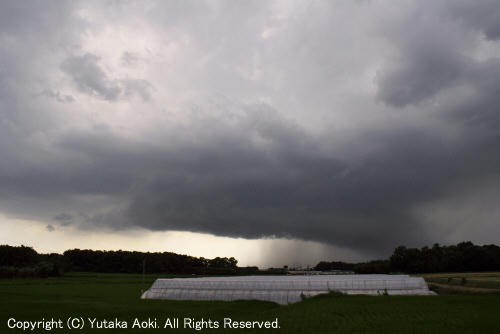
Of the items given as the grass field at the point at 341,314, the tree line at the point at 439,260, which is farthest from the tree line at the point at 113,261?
the grass field at the point at 341,314

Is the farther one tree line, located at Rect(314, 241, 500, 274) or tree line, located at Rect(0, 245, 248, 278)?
tree line, located at Rect(0, 245, 248, 278)

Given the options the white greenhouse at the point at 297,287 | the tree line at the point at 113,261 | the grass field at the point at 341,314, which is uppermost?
the tree line at the point at 113,261

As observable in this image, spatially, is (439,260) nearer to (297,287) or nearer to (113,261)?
(297,287)

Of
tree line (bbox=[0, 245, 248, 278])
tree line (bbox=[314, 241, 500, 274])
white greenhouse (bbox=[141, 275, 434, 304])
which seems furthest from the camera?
tree line (bbox=[0, 245, 248, 278])

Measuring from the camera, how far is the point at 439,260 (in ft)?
419

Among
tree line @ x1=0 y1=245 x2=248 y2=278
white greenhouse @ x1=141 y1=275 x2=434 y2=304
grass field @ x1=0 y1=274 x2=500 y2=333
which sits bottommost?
grass field @ x1=0 y1=274 x2=500 y2=333

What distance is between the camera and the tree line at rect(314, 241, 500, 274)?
401 feet

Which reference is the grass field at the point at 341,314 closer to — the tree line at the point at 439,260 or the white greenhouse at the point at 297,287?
the white greenhouse at the point at 297,287

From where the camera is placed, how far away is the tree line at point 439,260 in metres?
122

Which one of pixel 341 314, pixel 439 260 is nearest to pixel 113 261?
pixel 439 260

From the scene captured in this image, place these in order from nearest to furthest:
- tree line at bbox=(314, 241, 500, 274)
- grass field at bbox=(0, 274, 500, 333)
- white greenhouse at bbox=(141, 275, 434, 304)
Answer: grass field at bbox=(0, 274, 500, 333), white greenhouse at bbox=(141, 275, 434, 304), tree line at bbox=(314, 241, 500, 274)

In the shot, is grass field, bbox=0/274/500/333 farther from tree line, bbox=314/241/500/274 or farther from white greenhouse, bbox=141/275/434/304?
tree line, bbox=314/241/500/274

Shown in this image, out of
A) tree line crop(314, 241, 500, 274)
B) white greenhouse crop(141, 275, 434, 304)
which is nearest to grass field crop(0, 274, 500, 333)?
white greenhouse crop(141, 275, 434, 304)

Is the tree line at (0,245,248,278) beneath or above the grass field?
above
